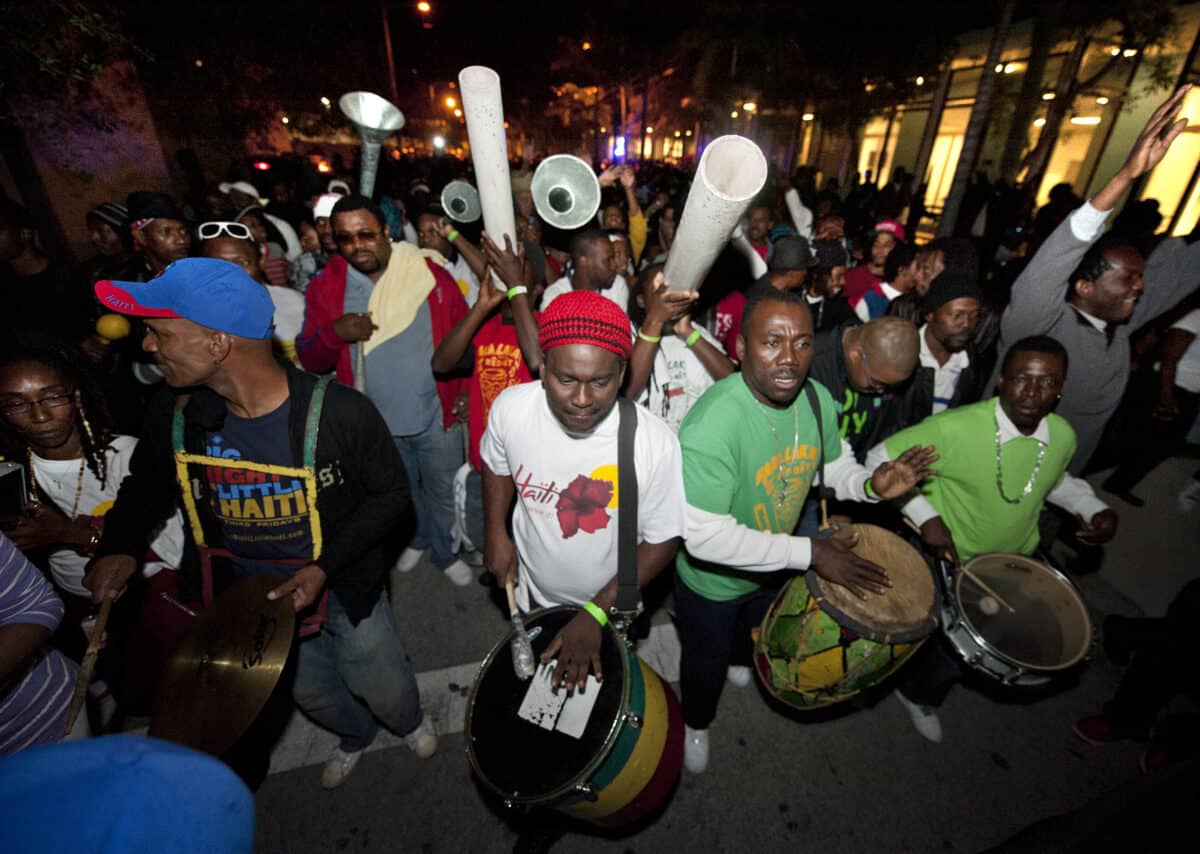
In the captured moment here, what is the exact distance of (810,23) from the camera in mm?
18703

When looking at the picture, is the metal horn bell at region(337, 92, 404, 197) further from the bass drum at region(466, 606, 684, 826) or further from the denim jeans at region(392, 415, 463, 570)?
the bass drum at region(466, 606, 684, 826)

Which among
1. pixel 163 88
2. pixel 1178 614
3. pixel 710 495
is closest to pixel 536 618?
pixel 710 495

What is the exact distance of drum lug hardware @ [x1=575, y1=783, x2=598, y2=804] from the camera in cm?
164

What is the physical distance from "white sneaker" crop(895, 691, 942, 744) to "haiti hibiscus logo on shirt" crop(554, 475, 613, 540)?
262 cm

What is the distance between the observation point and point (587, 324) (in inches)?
70.9

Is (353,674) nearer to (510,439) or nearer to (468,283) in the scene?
(510,439)

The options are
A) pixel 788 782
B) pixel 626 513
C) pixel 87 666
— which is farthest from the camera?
pixel 788 782

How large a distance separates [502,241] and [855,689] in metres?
3.05

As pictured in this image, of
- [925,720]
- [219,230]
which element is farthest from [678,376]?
[219,230]

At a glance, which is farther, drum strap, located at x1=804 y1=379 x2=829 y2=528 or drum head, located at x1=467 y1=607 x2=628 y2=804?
drum strap, located at x1=804 y1=379 x2=829 y2=528

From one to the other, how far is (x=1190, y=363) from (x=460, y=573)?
627cm

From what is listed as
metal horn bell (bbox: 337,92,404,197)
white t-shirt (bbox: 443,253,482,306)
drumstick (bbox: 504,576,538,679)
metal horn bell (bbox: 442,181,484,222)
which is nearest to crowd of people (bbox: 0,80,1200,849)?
drumstick (bbox: 504,576,538,679)

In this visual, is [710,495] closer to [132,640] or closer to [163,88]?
[132,640]

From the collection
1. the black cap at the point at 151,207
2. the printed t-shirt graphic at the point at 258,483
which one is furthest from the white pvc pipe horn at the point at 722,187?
the black cap at the point at 151,207
